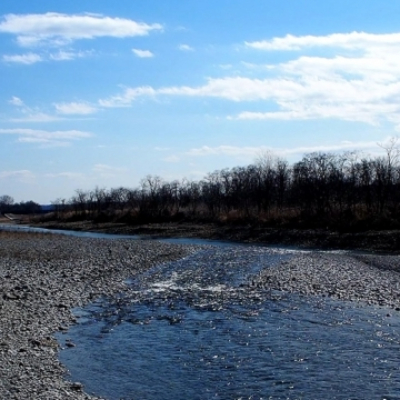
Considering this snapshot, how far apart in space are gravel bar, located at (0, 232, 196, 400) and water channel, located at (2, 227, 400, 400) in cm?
66

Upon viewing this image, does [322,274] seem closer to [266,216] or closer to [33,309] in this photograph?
[33,309]

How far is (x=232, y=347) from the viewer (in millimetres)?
15375

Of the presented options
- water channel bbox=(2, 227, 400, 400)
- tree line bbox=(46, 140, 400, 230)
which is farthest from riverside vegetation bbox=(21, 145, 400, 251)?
water channel bbox=(2, 227, 400, 400)

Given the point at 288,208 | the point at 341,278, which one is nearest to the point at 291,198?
the point at 288,208

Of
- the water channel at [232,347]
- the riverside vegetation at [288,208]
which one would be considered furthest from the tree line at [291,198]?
the water channel at [232,347]

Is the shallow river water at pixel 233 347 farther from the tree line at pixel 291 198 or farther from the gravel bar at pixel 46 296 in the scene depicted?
the tree line at pixel 291 198

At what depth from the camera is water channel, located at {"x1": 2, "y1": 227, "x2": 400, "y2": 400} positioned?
12125 mm

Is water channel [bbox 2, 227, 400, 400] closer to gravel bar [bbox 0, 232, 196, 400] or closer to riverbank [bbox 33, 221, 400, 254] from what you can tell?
gravel bar [bbox 0, 232, 196, 400]

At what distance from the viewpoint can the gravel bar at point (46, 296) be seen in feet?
39.1

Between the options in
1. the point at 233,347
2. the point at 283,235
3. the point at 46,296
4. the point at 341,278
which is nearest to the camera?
the point at 233,347

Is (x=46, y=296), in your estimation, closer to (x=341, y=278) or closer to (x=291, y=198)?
(x=341, y=278)

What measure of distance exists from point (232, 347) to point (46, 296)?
9.73 metres

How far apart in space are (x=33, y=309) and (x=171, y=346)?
6.21 metres

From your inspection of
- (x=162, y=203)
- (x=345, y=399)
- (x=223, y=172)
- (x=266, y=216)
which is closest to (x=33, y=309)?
(x=345, y=399)
